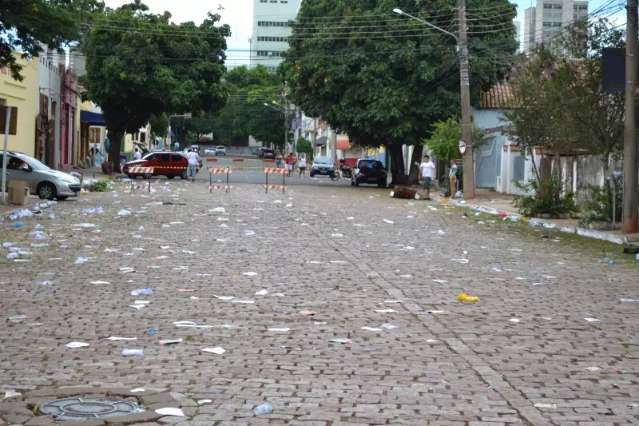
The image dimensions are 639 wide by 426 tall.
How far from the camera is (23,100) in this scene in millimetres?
42125

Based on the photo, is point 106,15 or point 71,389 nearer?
point 71,389

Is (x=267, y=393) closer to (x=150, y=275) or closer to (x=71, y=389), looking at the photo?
(x=71, y=389)

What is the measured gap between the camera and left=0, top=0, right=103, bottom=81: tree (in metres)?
21.5

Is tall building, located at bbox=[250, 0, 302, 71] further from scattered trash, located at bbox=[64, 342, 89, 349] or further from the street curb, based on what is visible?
scattered trash, located at bbox=[64, 342, 89, 349]

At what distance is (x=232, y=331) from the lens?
28.3 ft

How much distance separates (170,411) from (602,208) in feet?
56.3

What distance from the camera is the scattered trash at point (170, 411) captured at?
5.83 m

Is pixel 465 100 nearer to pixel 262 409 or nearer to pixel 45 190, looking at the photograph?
pixel 45 190

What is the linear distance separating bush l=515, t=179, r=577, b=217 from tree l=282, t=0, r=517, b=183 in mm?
17178

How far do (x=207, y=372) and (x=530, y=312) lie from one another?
4.22 metres

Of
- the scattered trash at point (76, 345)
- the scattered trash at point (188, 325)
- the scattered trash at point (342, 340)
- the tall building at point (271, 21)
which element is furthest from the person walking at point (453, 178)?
the tall building at point (271, 21)

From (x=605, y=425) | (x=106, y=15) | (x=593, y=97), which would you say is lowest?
(x=605, y=425)

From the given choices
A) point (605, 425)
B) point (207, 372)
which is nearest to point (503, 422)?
point (605, 425)

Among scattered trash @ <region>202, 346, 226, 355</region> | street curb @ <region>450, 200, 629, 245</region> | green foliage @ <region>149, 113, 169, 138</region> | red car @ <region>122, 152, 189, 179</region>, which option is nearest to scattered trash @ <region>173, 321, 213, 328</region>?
scattered trash @ <region>202, 346, 226, 355</region>
